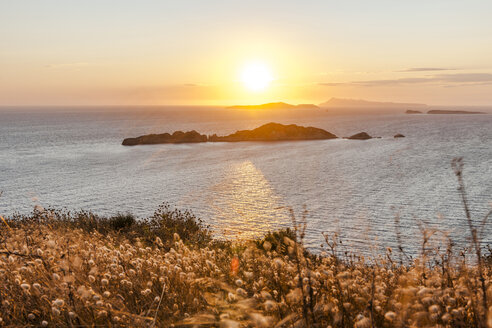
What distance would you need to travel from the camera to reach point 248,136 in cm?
11450

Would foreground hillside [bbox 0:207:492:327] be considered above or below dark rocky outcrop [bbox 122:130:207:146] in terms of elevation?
above

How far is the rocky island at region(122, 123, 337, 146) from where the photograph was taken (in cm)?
10556

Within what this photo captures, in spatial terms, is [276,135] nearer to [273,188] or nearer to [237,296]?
[273,188]

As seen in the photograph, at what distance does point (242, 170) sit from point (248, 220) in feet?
91.7

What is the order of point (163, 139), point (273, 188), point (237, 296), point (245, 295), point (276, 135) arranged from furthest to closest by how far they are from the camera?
1. point (276, 135)
2. point (163, 139)
3. point (273, 188)
4. point (245, 295)
5. point (237, 296)

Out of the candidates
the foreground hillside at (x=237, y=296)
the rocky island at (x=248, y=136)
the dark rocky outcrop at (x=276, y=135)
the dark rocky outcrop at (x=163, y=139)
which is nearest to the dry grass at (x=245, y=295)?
the foreground hillside at (x=237, y=296)

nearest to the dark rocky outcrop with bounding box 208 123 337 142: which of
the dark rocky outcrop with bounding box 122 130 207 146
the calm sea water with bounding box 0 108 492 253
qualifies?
the dark rocky outcrop with bounding box 122 130 207 146

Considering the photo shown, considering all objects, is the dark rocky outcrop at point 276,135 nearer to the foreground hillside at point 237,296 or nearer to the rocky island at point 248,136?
the rocky island at point 248,136

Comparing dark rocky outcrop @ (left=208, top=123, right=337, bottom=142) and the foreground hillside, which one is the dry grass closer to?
the foreground hillside

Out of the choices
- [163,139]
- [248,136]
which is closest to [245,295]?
[163,139]

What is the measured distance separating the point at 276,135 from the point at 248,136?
8.57m

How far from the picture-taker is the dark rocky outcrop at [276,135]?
112625mm

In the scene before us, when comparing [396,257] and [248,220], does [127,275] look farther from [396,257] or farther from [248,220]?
[248,220]

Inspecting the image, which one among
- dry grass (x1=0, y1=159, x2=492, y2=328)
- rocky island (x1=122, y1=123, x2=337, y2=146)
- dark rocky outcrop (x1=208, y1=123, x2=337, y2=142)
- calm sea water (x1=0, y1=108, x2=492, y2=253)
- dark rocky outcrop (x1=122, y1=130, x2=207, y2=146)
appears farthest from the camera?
dark rocky outcrop (x1=208, y1=123, x2=337, y2=142)
